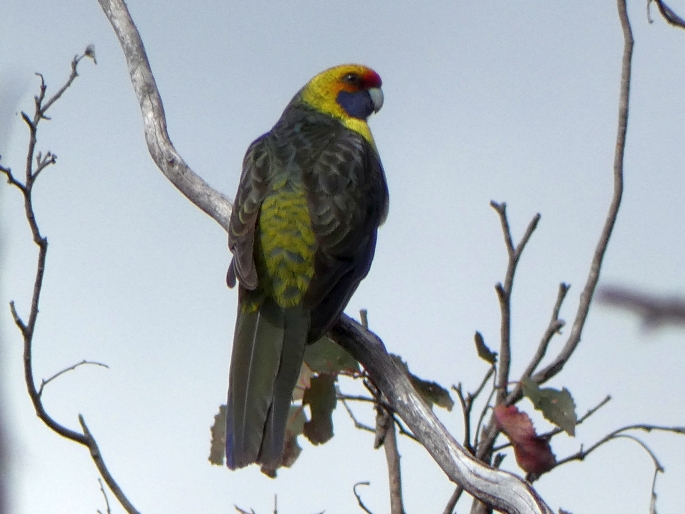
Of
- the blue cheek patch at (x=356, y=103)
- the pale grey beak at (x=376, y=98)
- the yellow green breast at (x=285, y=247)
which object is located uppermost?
the pale grey beak at (x=376, y=98)

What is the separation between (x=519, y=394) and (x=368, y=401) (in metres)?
A: 0.48

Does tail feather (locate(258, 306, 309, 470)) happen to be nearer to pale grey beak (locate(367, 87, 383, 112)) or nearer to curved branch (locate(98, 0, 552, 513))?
curved branch (locate(98, 0, 552, 513))

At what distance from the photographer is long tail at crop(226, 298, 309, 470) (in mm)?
2834

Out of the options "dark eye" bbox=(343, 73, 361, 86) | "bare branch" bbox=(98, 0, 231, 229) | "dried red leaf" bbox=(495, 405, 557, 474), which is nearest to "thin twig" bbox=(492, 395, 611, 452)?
"dried red leaf" bbox=(495, 405, 557, 474)

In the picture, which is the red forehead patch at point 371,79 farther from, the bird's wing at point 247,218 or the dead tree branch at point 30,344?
the dead tree branch at point 30,344

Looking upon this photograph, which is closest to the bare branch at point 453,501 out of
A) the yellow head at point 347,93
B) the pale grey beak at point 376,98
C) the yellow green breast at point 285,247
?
the yellow green breast at point 285,247

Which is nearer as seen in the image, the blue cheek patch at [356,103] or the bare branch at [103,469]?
the bare branch at [103,469]

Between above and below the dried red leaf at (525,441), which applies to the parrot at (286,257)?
above

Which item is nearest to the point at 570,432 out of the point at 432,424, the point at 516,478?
the point at 432,424

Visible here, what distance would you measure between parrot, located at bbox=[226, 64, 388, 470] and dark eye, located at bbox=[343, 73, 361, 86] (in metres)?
0.95

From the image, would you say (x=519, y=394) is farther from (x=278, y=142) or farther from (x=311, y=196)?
(x=278, y=142)

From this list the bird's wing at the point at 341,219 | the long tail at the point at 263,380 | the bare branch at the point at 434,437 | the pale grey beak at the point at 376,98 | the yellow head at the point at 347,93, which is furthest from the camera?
the pale grey beak at the point at 376,98

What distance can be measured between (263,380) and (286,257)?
57cm

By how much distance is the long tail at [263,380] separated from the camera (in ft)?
9.30
